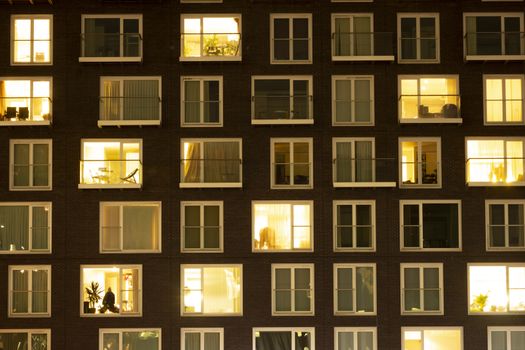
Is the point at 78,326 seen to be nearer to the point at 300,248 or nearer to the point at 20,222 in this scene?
the point at 20,222

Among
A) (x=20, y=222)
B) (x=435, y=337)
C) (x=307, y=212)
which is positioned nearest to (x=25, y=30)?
(x=20, y=222)

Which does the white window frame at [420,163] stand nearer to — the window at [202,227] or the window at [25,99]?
the window at [202,227]

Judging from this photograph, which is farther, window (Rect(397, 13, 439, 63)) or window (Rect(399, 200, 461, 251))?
window (Rect(397, 13, 439, 63))

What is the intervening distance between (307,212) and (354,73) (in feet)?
17.7

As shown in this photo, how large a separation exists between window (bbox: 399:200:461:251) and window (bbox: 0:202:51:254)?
12.9m

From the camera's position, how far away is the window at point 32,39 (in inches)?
1213

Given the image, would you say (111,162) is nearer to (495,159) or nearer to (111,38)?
(111,38)

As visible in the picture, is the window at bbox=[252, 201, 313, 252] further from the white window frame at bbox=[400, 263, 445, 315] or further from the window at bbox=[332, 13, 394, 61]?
the window at bbox=[332, 13, 394, 61]

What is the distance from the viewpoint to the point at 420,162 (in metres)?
30.5

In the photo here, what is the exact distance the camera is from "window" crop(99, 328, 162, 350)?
29750mm

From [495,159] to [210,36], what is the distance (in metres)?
11.4

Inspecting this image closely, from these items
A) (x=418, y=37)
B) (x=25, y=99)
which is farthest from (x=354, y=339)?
(x=25, y=99)

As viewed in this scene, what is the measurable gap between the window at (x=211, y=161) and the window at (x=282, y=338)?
548 cm

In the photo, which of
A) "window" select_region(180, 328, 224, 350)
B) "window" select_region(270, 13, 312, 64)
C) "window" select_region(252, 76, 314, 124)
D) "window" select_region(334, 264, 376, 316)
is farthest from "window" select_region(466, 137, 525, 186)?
"window" select_region(180, 328, 224, 350)
